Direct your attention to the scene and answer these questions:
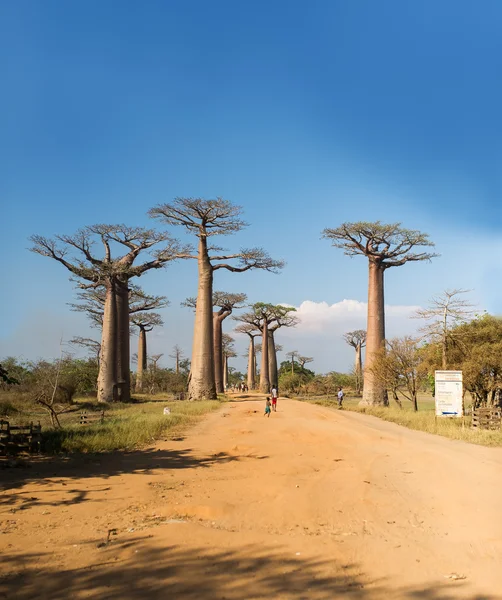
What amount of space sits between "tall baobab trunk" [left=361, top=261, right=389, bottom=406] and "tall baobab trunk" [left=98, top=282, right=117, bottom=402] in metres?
12.4

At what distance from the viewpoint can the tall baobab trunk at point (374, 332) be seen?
23.2m

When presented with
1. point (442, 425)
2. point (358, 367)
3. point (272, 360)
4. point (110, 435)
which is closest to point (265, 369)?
point (272, 360)

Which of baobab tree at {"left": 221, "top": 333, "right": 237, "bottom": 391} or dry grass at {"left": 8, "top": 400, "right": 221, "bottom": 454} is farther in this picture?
baobab tree at {"left": 221, "top": 333, "right": 237, "bottom": 391}

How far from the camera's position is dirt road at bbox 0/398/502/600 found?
371cm

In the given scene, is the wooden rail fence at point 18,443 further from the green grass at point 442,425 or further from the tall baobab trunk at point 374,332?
the tall baobab trunk at point 374,332

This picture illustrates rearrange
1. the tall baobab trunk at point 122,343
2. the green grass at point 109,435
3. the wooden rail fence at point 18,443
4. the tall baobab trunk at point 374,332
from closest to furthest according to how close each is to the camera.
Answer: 1. the wooden rail fence at point 18,443
2. the green grass at point 109,435
3. the tall baobab trunk at point 374,332
4. the tall baobab trunk at point 122,343

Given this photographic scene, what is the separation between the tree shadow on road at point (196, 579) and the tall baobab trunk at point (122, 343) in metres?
20.7

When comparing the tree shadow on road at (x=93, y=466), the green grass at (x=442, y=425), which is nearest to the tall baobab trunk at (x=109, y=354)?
the green grass at (x=442, y=425)

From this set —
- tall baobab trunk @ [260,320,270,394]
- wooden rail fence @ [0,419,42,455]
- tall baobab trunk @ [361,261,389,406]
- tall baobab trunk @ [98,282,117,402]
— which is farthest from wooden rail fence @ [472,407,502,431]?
tall baobab trunk @ [260,320,270,394]

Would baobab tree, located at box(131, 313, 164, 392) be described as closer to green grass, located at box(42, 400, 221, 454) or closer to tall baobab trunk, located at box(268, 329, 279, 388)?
tall baobab trunk, located at box(268, 329, 279, 388)

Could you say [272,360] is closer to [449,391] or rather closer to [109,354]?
[109,354]

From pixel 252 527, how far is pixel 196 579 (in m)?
1.57

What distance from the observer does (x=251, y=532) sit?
196 inches

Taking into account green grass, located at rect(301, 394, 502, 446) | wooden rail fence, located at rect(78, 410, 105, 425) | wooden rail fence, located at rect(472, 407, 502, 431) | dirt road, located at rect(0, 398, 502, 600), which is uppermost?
dirt road, located at rect(0, 398, 502, 600)
